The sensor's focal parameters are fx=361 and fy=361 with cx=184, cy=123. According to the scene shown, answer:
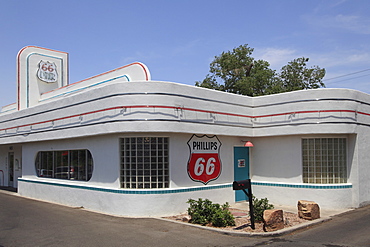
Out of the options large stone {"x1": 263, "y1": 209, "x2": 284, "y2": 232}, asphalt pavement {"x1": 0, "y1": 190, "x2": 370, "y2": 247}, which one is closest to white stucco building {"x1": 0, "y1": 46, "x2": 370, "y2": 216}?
asphalt pavement {"x1": 0, "y1": 190, "x2": 370, "y2": 247}

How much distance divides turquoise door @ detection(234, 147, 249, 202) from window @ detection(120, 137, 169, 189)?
3834 mm

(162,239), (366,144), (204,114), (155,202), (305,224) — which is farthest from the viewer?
(366,144)

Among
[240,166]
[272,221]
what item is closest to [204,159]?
[240,166]

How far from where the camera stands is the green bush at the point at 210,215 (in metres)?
10.5

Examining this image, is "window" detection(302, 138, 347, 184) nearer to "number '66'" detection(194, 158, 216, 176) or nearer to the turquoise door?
the turquoise door

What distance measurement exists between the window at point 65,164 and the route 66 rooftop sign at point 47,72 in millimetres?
5616

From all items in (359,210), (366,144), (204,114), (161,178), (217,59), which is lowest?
(359,210)

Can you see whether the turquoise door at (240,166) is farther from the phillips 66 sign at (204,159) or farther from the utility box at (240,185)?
the utility box at (240,185)

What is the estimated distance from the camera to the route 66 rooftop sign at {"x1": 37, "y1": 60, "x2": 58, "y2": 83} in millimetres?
21469

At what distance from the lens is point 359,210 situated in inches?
534

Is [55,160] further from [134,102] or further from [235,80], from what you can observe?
[235,80]

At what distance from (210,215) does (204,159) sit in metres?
3.25

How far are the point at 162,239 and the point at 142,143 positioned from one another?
4047 millimetres

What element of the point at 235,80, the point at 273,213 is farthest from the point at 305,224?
the point at 235,80
